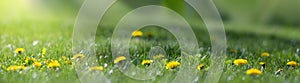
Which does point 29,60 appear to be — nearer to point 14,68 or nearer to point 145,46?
point 14,68

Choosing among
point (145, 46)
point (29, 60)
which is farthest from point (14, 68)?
point (145, 46)

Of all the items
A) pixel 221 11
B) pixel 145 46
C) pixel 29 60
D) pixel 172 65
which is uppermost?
pixel 221 11

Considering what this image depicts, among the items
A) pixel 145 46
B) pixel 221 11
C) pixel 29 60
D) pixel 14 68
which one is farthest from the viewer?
pixel 221 11

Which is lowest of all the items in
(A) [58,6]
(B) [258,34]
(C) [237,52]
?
(C) [237,52]

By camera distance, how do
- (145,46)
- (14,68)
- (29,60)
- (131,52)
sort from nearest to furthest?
A: (14,68) → (29,60) → (131,52) → (145,46)

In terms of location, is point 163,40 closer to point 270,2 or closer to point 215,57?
point 215,57

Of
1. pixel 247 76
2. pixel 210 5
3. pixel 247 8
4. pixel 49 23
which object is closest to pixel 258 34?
pixel 210 5

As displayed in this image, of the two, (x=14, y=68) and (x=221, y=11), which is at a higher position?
(x=221, y=11)

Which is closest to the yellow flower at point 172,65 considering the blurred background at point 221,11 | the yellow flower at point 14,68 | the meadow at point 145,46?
the meadow at point 145,46

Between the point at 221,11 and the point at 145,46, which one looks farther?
the point at 221,11
